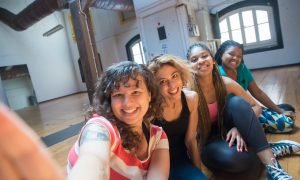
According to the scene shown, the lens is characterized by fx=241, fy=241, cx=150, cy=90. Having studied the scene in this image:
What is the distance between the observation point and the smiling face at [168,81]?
1367 millimetres

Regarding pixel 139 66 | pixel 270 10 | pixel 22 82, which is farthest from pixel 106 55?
pixel 139 66

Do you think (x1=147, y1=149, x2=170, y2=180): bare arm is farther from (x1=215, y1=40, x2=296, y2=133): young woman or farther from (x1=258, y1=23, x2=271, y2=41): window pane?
(x1=258, y1=23, x2=271, y2=41): window pane

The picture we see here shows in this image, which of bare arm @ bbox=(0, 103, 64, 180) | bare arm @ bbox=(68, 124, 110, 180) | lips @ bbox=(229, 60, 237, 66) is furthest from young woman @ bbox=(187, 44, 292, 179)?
bare arm @ bbox=(0, 103, 64, 180)

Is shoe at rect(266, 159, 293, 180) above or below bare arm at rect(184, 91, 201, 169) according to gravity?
below

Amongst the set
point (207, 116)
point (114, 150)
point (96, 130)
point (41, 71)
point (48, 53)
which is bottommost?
point (207, 116)

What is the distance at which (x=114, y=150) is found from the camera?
3.12ft

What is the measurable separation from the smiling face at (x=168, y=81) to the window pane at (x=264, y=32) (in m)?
5.88

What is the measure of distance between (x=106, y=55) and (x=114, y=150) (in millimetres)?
8599

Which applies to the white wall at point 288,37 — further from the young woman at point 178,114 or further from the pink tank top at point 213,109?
the young woman at point 178,114

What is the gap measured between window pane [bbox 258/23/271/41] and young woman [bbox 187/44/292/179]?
525 cm

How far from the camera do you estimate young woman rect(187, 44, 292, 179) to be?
57.1 inches

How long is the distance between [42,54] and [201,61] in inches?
378

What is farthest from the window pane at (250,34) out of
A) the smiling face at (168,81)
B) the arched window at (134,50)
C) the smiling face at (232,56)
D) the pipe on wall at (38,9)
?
the smiling face at (168,81)

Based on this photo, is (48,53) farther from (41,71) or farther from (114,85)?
(114,85)
